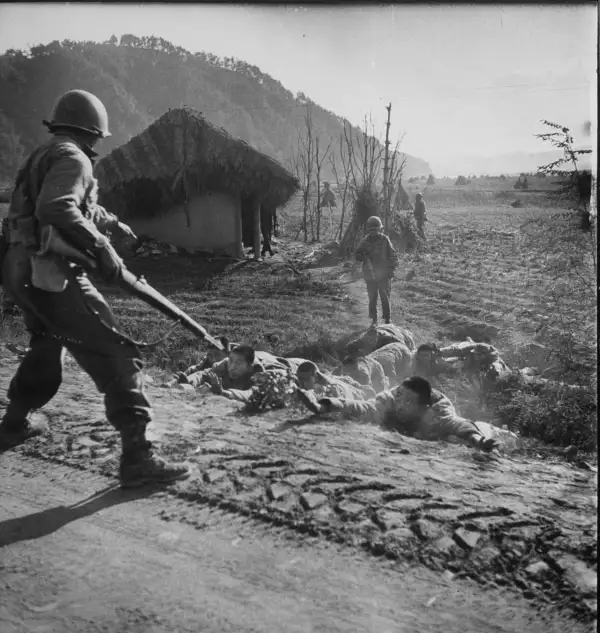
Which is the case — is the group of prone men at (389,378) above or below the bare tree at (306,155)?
below

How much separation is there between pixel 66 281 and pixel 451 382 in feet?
6.02

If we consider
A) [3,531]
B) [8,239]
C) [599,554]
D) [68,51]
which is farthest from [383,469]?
[68,51]

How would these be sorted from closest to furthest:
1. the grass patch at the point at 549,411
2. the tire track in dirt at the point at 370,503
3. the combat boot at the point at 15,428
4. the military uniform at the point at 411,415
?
the tire track in dirt at the point at 370,503, the grass patch at the point at 549,411, the combat boot at the point at 15,428, the military uniform at the point at 411,415

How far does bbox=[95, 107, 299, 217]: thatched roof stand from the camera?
9.03ft

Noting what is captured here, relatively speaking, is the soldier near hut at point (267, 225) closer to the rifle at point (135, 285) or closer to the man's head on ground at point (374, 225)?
the man's head on ground at point (374, 225)

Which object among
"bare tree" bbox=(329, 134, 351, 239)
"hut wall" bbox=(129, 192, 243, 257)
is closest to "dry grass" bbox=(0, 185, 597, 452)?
"hut wall" bbox=(129, 192, 243, 257)

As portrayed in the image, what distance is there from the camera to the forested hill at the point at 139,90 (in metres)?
2.44

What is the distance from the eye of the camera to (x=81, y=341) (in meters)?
2.35

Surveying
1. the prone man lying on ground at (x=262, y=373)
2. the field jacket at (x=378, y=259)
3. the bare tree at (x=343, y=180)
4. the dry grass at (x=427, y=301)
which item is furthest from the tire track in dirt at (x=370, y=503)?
the bare tree at (x=343, y=180)

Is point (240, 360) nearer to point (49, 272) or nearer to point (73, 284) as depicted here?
point (73, 284)

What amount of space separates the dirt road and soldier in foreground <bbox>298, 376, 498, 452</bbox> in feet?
2.96

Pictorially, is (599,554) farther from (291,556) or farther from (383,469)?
(291,556)

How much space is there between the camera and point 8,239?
2338 mm

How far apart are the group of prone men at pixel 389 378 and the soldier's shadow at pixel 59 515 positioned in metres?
0.75
